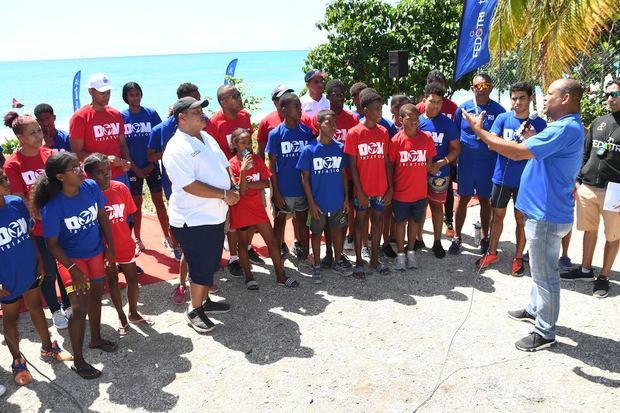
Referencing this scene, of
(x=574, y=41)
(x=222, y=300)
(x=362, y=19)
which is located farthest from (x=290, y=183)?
(x=362, y=19)

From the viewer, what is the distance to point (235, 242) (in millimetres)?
5883

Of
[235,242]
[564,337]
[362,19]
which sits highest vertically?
[362,19]

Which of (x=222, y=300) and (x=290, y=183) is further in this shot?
(x=290, y=183)

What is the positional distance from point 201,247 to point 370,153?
6.81 feet

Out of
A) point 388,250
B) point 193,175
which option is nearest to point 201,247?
point 193,175

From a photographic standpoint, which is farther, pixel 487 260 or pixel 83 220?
pixel 487 260

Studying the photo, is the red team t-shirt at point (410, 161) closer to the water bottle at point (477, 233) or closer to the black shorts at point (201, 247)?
the water bottle at point (477, 233)

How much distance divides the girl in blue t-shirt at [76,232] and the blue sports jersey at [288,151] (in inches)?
77.2

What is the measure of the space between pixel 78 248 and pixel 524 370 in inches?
138

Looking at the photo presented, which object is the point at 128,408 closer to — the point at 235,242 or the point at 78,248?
the point at 78,248

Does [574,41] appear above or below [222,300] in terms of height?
above

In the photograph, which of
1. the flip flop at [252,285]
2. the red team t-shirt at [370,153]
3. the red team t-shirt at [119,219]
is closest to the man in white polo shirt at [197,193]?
the red team t-shirt at [119,219]

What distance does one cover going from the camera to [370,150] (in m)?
5.40

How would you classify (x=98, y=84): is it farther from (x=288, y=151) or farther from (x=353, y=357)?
(x=353, y=357)
